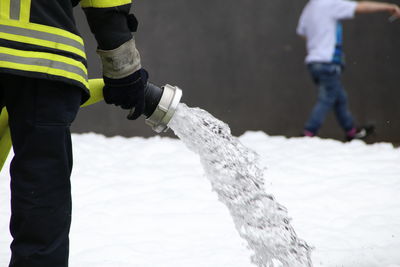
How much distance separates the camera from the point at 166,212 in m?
3.67

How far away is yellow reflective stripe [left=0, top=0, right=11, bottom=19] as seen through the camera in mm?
1688

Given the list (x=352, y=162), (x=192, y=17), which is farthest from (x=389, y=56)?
(x=352, y=162)

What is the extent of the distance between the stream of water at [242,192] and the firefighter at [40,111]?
636 millimetres

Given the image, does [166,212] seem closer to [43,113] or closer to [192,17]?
[43,113]

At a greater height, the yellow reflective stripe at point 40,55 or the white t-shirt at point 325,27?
the yellow reflective stripe at point 40,55

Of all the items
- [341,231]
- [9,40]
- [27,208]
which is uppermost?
[9,40]

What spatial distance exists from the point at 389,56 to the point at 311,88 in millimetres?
955

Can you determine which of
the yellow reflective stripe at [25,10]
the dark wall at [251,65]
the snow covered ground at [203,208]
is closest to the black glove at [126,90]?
the yellow reflective stripe at [25,10]

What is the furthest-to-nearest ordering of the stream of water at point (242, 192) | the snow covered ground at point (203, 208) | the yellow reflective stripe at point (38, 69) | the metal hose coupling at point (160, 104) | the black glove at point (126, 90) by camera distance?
the snow covered ground at point (203, 208), the stream of water at point (242, 192), the metal hose coupling at point (160, 104), the black glove at point (126, 90), the yellow reflective stripe at point (38, 69)

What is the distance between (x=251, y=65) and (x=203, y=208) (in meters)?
4.12

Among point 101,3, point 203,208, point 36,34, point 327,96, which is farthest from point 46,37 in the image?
point 327,96

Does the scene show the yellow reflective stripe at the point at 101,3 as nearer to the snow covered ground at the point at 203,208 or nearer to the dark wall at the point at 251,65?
the snow covered ground at the point at 203,208

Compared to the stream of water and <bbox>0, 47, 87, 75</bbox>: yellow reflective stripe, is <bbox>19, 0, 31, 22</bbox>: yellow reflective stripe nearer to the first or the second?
Result: <bbox>0, 47, 87, 75</bbox>: yellow reflective stripe

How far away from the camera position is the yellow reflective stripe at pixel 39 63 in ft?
5.45
